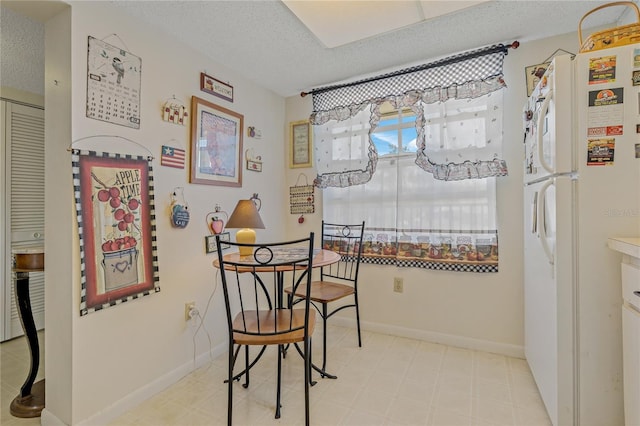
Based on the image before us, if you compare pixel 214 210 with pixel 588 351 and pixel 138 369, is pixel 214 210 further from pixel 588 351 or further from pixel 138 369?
pixel 588 351

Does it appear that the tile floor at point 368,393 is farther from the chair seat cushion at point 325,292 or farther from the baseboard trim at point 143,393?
the chair seat cushion at point 325,292

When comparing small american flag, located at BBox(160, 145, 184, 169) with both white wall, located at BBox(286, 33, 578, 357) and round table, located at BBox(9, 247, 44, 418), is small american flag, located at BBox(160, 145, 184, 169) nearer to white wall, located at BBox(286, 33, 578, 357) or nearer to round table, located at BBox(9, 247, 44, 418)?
round table, located at BBox(9, 247, 44, 418)

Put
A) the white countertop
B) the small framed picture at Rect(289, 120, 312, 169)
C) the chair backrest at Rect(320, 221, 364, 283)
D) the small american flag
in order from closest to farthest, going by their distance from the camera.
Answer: the white countertop → the small american flag → the chair backrest at Rect(320, 221, 364, 283) → the small framed picture at Rect(289, 120, 312, 169)

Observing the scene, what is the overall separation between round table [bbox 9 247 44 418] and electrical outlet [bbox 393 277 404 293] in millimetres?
2358

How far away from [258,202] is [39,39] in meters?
1.79

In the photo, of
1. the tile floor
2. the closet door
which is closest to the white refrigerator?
the tile floor

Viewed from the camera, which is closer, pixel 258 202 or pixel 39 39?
pixel 39 39

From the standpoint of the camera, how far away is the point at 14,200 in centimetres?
265

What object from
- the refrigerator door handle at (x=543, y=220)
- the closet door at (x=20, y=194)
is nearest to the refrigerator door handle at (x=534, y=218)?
the refrigerator door handle at (x=543, y=220)

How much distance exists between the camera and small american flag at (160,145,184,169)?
192cm

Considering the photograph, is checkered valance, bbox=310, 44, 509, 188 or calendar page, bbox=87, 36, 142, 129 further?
checkered valance, bbox=310, 44, 509, 188

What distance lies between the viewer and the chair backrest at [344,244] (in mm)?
2723

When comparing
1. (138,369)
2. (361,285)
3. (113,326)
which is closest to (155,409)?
(138,369)

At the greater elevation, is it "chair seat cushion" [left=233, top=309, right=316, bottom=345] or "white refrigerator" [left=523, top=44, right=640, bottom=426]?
"white refrigerator" [left=523, top=44, right=640, bottom=426]
